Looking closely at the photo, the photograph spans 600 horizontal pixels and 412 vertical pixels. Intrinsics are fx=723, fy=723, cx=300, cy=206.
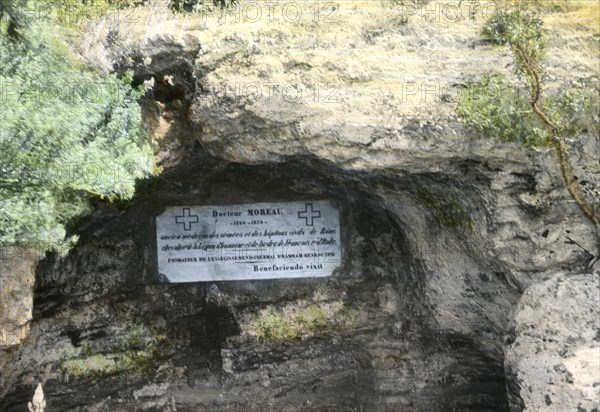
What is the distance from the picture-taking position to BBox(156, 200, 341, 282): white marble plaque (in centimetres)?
306

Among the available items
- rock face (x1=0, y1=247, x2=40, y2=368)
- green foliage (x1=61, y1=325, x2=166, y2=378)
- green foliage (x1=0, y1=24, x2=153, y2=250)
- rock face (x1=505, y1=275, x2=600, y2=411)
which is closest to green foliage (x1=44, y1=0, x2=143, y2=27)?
green foliage (x1=0, y1=24, x2=153, y2=250)

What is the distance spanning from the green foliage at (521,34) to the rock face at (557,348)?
28.2 inches

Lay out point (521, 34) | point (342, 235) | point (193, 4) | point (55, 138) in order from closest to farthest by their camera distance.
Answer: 1. point (55, 138)
2. point (521, 34)
3. point (193, 4)
4. point (342, 235)

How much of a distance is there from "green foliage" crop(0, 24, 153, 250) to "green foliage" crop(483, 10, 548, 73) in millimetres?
1192

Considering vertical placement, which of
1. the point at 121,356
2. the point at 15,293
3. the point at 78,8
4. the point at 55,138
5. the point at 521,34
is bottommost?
the point at 121,356

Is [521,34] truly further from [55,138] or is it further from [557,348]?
[55,138]

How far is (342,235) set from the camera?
308cm

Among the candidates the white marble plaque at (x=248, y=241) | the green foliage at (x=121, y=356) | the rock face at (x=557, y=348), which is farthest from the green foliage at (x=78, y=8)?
the rock face at (x=557, y=348)

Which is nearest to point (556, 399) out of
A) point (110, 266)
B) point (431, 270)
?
point (431, 270)

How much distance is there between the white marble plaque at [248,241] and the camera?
3.06m

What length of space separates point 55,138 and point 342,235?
133 centimetres

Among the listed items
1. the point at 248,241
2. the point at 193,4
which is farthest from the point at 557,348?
the point at 193,4

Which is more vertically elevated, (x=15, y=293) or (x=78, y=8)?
(x=78, y=8)

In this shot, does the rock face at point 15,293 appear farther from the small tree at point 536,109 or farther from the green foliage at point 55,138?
the small tree at point 536,109
